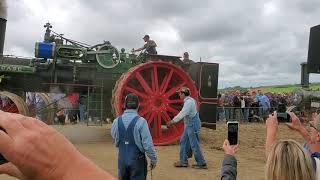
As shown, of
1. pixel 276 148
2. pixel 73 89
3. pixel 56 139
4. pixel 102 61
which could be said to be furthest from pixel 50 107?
pixel 56 139

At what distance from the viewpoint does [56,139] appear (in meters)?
1.17

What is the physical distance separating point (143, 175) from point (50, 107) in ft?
30.8

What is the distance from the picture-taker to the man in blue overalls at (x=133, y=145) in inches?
234

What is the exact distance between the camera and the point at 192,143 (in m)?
9.73

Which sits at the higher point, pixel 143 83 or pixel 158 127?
pixel 143 83

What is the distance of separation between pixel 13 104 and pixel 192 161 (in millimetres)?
4420

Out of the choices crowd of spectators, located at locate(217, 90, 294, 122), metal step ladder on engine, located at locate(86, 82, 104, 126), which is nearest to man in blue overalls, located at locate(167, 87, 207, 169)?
metal step ladder on engine, located at locate(86, 82, 104, 126)

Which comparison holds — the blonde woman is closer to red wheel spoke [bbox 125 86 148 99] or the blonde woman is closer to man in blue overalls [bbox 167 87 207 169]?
man in blue overalls [bbox 167 87 207 169]

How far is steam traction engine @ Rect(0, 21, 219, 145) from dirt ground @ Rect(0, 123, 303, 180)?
919mm

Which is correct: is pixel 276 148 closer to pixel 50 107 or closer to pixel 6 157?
pixel 6 157

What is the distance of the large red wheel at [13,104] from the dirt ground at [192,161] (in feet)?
5.30

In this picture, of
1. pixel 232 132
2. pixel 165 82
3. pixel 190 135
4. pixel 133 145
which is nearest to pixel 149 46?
pixel 165 82

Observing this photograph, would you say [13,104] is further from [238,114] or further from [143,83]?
[238,114]

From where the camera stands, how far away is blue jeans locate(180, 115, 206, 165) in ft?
32.0
